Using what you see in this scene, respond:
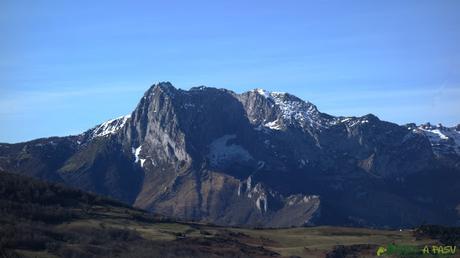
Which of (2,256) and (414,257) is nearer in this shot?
(414,257)

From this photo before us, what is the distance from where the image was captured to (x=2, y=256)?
196 m

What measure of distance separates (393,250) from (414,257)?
30.1 m

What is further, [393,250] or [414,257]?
[393,250]

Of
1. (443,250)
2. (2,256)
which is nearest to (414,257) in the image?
(443,250)

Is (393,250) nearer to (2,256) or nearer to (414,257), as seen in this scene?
(414,257)

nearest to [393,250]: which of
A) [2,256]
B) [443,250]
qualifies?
[443,250]

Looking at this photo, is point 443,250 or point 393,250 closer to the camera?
point 443,250

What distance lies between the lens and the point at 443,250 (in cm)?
17625

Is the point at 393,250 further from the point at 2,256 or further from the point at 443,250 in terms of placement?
the point at 2,256

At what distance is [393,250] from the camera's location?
644 ft

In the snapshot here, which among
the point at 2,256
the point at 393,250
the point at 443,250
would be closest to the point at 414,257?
the point at 443,250

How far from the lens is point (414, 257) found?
16650 cm

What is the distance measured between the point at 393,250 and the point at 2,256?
101 metres
